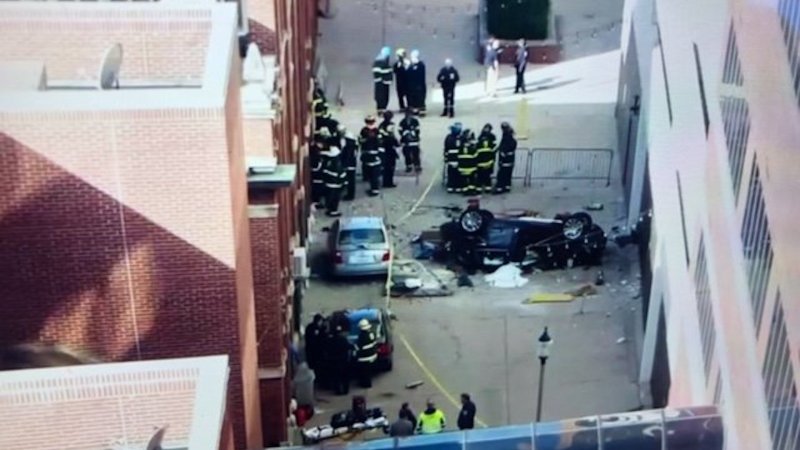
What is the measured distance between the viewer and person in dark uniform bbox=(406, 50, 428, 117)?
2694 centimetres

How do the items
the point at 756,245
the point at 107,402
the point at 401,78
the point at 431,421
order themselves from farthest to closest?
the point at 401,78, the point at 431,421, the point at 756,245, the point at 107,402

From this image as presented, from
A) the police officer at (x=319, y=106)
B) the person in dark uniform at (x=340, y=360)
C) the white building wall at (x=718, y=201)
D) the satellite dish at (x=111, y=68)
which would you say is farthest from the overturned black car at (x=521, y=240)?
the satellite dish at (x=111, y=68)

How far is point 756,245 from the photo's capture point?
12.6 meters

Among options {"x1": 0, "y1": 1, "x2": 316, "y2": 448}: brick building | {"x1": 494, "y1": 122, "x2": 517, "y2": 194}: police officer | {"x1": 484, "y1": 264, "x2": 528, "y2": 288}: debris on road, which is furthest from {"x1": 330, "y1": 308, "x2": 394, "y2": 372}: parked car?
{"x1": 494, "y1": 122, "x2": 517, "y2": 194}: police officer

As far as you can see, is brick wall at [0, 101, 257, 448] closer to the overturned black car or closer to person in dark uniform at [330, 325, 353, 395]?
person in dark uniform at [330, 325, 353, 395]

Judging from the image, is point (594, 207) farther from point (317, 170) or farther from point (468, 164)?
point (317, 170)

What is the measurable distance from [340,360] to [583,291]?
4698mm

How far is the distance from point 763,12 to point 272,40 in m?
6.69

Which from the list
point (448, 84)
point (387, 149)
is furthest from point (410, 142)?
point (448, 84)

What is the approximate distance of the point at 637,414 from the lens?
13812 millimetres

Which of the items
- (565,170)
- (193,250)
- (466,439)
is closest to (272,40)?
(193,250)

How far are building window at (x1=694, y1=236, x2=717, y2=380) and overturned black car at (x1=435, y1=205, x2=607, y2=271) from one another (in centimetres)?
631

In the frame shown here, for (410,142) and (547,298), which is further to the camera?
(410,142)

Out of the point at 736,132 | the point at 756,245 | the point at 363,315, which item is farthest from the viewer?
the point at 363,315
